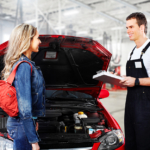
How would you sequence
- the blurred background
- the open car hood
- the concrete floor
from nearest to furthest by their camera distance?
1. the open car hood
2. the concrete floor
3. the blurred background

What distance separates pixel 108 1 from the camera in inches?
413

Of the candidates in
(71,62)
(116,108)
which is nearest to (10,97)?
(71,62)

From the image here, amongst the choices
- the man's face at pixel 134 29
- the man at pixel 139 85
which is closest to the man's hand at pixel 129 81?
the man at pixel 139 85

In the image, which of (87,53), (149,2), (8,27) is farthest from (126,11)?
(87,53)

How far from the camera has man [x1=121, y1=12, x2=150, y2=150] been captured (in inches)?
57.0

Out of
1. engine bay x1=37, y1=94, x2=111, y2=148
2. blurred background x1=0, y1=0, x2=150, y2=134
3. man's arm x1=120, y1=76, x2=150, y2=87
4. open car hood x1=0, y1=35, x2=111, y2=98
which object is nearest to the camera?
man's arm x1=120, y1=76, x2=150, y2=87

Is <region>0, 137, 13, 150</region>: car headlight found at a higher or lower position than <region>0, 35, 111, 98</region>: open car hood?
lower

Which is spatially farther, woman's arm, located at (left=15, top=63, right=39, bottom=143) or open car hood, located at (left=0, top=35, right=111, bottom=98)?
open car hood, located at (left=0, top=35, right=111, bottom=98)

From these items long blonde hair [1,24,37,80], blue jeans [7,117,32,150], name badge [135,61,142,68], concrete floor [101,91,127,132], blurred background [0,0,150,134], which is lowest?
concrete floor [101,91,127,132]

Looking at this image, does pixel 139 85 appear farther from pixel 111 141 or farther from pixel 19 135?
pixel 19 135

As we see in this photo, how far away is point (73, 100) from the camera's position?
2.37 meters

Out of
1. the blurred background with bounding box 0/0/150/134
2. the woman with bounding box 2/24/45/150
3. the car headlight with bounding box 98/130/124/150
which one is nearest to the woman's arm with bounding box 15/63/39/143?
the woman with bounding box 2/24/45/150

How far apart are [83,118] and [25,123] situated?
102 cm

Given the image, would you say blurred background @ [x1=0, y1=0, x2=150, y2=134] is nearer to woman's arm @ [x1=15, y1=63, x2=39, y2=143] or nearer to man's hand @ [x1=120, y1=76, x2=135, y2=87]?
man's hand @ [x1=120, y1=76, x2=135, y2=87]
